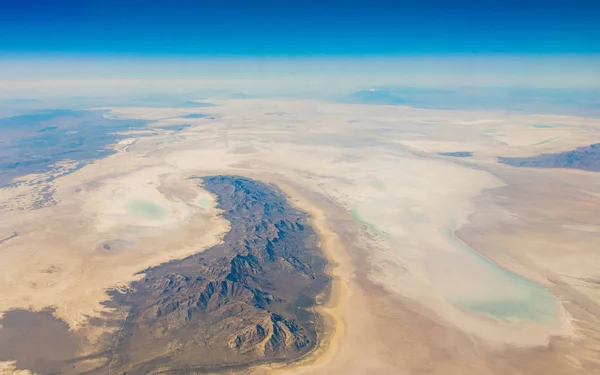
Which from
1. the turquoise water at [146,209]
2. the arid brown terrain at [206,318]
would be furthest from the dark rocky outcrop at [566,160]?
the turquoise water at [146,209]

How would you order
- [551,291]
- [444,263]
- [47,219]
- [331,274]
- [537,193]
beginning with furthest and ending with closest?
[537,193] < [47,219] < [444,263] < [331,274] < [551,291]

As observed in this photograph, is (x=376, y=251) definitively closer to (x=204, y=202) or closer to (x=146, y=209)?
(x=204, y=202)

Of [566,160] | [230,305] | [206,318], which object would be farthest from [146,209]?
[566,160]

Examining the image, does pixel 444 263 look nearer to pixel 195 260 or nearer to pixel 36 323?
pixel 195 260

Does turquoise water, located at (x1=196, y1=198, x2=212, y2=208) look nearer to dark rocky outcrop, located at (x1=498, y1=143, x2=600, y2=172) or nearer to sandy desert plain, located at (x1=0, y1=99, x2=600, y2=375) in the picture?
sandy desert plain, located at (x1=0, y1=99, x2=600, y2=375)

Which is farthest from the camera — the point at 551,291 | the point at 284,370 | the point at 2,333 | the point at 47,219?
the point at 47,219

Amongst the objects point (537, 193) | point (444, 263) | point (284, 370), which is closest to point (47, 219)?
point (284, 370)

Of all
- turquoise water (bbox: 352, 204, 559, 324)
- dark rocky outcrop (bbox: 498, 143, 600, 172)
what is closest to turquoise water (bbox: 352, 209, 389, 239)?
turquoise water (bbox: 352, 204, 559, 324)
